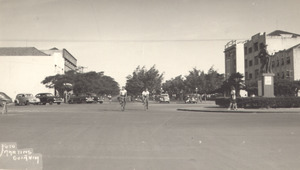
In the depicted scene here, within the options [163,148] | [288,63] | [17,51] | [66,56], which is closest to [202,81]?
[288,63]

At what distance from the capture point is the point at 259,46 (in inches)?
3103

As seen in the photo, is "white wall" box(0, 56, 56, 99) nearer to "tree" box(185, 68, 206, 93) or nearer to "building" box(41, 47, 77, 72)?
"building" box(41, 47, 77, 72)

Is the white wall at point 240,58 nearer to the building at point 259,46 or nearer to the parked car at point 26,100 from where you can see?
the building at point 259,46

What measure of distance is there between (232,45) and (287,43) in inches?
715

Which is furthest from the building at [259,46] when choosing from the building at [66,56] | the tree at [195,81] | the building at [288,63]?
the building at [66,56]

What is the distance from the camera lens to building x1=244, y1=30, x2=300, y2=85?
76938 mm

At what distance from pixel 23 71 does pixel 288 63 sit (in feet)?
176

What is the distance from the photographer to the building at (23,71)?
77125 millimetres

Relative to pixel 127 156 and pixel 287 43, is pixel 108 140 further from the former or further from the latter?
pixel 287 43

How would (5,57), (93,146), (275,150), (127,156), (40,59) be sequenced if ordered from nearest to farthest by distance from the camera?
(127,156)
(275,150)
(93,146)
(5,57)
(40,59)

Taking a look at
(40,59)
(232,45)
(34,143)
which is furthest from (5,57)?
(34,143)

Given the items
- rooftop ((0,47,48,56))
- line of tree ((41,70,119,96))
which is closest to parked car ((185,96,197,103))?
line of tree ((41,70,119,96))

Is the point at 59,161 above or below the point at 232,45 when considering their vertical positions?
below

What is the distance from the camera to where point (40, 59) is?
83.4 metres
